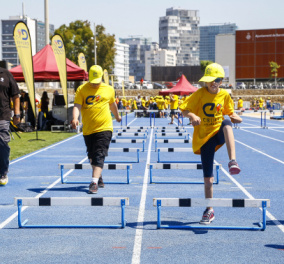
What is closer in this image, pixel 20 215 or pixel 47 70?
pixel 20 215

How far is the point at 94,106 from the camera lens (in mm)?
7496

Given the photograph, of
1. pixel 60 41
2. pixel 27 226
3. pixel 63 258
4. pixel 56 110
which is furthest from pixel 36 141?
pixel 63 258

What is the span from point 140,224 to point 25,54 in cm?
1143

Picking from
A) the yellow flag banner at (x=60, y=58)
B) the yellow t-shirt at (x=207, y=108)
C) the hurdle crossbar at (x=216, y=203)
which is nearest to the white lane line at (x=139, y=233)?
the hurdle crossbar at (x=216, y=203)

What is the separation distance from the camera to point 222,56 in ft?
408

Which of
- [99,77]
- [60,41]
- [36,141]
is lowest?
[36,141]

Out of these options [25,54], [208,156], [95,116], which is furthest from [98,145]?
[25,54]

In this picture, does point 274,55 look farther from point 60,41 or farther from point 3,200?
point 3,200

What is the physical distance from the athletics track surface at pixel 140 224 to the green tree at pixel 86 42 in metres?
58.9

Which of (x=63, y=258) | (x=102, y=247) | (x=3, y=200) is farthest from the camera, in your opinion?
(x=3, y=200)

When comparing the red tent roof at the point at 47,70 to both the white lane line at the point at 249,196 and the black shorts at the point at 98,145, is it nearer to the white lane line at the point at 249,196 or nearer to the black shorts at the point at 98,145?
the white lane line at the point at 249,196

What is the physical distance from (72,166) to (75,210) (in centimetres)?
200

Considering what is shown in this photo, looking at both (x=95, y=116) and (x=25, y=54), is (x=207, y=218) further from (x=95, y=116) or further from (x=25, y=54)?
(x=25, y=54)

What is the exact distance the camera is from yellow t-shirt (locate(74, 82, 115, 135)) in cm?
748
